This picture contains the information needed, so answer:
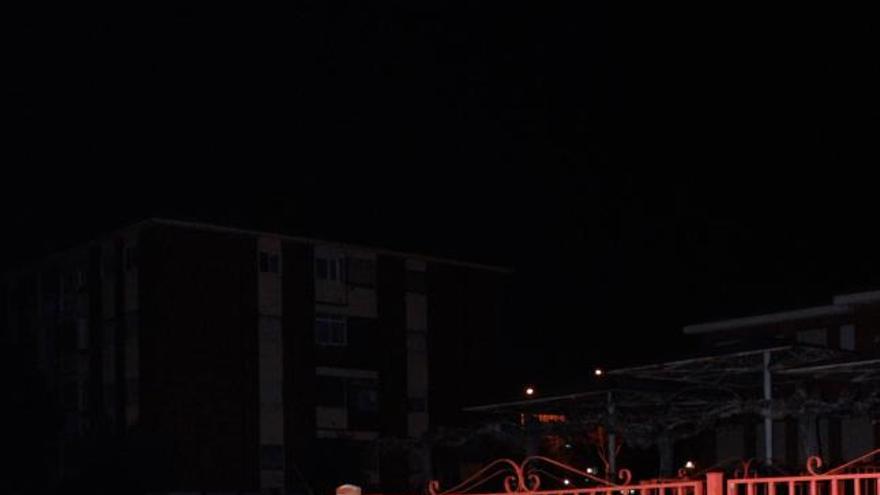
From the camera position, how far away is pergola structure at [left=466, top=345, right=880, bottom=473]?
1806 cm

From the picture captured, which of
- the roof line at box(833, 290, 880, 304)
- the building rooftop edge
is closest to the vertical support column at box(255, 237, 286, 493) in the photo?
the building rooftop edge

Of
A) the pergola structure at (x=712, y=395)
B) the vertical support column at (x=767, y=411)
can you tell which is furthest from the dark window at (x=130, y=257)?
the vertical support column at (x=767, y=411)

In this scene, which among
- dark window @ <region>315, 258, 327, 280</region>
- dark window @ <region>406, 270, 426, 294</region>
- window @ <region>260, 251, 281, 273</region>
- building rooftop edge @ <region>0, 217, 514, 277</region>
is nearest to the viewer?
building rooftop edge @ <region>0, 217, 514, 277</region>

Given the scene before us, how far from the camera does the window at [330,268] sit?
39.9 m

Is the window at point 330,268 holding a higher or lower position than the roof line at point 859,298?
higher

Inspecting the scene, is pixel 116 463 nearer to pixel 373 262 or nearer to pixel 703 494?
pixel 373 262

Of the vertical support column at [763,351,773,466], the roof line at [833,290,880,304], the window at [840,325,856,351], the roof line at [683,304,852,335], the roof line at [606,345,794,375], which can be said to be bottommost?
the vertical support column at [763,351,773,466]

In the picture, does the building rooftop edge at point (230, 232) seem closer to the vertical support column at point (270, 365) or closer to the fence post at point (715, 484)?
the vertical support column at point (270, 365)

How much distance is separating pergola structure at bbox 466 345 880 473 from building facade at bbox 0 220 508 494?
11361mm

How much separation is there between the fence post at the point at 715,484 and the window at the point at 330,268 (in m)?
31.5

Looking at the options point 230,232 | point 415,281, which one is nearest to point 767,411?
point 230,232

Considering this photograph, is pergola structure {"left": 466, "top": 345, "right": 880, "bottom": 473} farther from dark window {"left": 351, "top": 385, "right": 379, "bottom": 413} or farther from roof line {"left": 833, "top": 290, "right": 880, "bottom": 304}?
dark window {"left": 351, "top": 385, "right": 379, "bottom": 413}

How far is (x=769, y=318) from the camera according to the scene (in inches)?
1367

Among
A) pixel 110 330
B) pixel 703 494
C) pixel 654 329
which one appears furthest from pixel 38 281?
pixel 703 494
